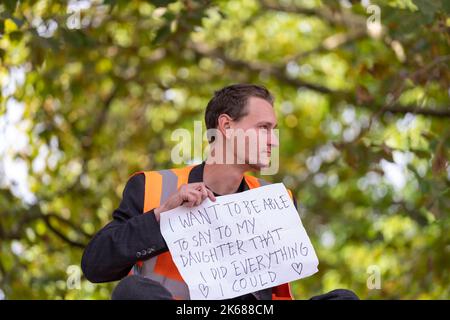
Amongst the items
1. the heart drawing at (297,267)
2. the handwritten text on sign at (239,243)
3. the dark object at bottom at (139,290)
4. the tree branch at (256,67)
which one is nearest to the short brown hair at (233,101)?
the handwritten text on sign at (239,243)

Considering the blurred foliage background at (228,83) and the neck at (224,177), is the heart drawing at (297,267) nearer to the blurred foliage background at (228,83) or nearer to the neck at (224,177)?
the neck at (224,177)

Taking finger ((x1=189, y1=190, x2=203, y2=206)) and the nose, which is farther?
the nose

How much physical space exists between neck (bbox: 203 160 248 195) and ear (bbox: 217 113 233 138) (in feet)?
0.39

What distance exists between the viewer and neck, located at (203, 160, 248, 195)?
416 centimetres

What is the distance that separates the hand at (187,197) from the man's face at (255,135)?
0.29m

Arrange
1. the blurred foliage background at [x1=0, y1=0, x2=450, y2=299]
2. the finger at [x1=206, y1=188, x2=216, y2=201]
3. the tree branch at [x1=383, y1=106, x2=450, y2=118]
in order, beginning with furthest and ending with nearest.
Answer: the tree branch at [x1=383, y1=106, x2=450, y2=118] → the blurred foliage background at [x1=0, y1=0, x2=450, y2=299] → the finger at [x1=206, y1=188, x2=216, y2=201]

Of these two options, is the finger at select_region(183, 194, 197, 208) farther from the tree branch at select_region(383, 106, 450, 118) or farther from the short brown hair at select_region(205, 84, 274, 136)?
the tree branch at select_region(383, 106, 450, 118)

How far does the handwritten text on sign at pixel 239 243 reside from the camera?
380cm

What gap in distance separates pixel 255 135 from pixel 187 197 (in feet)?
1.45

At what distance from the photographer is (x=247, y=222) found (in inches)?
Answer: 155

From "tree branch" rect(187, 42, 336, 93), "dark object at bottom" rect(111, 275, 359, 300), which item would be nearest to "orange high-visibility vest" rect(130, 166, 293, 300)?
"dark object at bottom" rect(111, 275, 359, 300)

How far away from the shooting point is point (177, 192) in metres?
3.81

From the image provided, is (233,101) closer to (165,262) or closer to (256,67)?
(165,262)
